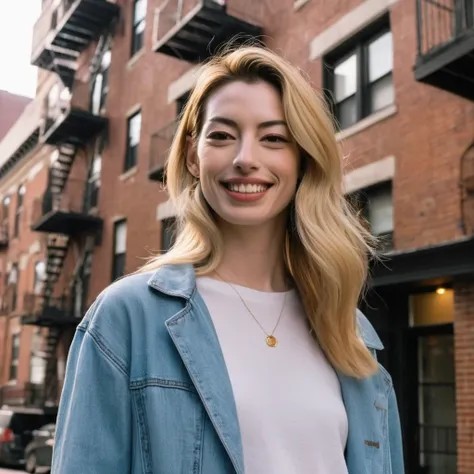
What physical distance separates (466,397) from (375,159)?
3917 mm

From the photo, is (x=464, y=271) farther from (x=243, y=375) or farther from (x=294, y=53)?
(x=243, y=375)

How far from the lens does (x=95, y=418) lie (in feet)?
A: 5.58

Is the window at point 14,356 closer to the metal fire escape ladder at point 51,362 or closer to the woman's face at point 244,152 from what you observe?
the metal fire escape ladder at point 51,362

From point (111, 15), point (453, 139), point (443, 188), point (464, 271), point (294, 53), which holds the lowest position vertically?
point (464, 271)

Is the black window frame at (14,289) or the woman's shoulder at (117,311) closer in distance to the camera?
the woman's shoulder at (117,311)

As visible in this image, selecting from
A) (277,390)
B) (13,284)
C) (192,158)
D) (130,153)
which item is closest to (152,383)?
(277,390)

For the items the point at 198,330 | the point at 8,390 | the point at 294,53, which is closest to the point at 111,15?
the point at 294,53

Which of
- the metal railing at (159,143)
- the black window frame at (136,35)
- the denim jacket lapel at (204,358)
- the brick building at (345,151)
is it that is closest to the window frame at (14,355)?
the brick building at (345,151)

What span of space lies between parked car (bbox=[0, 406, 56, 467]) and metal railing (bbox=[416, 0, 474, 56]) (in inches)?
548

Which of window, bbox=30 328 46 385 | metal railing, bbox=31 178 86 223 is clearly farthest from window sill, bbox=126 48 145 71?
window, bbox=30 328 46 385

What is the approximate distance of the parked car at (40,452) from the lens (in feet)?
53.6

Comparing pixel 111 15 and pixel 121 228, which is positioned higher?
pixel 111 15

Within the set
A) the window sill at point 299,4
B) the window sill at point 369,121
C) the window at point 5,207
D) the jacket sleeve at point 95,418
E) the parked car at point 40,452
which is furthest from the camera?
the window at point 5,207

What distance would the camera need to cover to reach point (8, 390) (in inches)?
1081
